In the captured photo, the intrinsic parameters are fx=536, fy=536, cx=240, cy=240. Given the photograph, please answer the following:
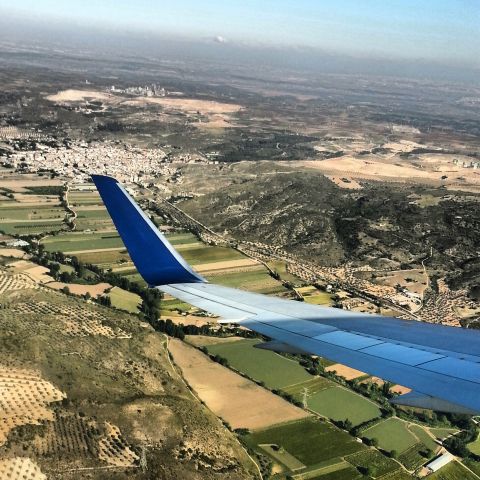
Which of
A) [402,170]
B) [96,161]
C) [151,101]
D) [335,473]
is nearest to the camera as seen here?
[335,473]

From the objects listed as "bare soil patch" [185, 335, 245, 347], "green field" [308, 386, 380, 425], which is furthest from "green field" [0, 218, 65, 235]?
"green field" [308, 386, 380, 425]

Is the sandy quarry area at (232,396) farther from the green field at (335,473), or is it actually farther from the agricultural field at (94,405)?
the green field at (335,473)

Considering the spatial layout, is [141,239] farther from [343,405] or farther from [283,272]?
[283,272]

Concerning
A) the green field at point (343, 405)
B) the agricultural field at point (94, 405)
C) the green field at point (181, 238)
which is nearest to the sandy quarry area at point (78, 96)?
the green field at point (181, 238)

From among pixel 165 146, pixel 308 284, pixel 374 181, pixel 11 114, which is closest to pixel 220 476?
pixel 308 284

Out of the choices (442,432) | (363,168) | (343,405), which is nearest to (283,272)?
(343,405)

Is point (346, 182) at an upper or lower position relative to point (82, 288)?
upper
